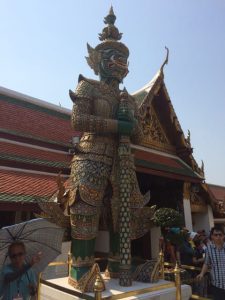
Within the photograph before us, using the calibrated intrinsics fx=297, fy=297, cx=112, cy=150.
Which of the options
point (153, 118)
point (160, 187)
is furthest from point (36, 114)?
point (160, 187)

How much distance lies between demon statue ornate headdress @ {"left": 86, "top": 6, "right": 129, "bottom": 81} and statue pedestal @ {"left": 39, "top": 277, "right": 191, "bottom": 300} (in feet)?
8.99

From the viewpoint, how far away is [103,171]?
11.9 feet

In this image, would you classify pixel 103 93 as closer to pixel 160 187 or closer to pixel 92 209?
pixel 92 209

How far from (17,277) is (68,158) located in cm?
→ 434

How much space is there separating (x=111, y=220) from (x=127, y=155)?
85cm

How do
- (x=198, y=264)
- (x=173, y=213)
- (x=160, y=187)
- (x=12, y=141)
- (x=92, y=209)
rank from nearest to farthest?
(x=92, y=209)
(x=173, y=213)
(x=198, y=264)
(x=12, y=141)
(x=160, y=187)

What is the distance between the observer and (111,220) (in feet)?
12.3

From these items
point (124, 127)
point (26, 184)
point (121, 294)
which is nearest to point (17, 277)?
point (121, 294)

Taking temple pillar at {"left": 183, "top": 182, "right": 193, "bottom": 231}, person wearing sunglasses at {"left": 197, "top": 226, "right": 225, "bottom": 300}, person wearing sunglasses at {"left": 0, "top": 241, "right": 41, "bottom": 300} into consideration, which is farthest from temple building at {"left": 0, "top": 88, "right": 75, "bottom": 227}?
temple pillar at {"left": 183, "top": 182, "right": 193, "bottom": 231}

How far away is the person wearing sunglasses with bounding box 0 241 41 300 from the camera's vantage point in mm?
2561

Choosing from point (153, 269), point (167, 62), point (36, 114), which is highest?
point (167, 62)

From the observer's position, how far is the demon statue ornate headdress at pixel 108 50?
4.03 meters

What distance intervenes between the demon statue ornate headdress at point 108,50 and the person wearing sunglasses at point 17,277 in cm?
259

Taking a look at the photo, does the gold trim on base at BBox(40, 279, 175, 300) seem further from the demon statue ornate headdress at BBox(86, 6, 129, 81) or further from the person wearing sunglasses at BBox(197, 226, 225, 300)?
the demon statue ornate headdress at BBox(86, 6, 129, 81)
